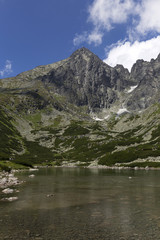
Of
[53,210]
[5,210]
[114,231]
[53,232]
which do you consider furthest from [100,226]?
[5,210]

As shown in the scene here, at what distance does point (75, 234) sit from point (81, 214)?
23.6 ft

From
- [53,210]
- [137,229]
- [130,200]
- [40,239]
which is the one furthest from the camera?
[130,200]

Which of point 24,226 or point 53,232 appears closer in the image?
point 53,232

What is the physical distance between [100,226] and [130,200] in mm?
15256

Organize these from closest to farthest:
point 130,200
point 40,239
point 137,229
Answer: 1. point 40,239
2. point 137,229
3. point 130,200

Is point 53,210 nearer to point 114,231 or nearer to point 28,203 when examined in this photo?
point 28,203

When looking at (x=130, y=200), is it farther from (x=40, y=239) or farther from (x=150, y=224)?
(x=40, y=239)

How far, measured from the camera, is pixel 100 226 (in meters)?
21.4

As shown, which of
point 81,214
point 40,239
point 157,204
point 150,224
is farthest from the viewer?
point 157,204

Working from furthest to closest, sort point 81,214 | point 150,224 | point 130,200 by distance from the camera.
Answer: point 130,200, point 81,214, point 150,224

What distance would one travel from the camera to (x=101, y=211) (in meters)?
27.8

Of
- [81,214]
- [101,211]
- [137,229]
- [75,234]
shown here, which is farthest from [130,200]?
[75,234]

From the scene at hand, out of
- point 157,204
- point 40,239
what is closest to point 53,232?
point 40,239

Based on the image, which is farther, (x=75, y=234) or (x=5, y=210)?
(x=5, y=210)
